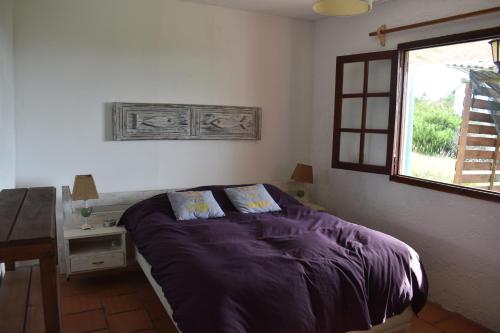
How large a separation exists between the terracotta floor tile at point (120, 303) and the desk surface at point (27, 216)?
100cm

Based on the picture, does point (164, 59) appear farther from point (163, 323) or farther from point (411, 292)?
point (411, 292)

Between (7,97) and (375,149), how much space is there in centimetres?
294

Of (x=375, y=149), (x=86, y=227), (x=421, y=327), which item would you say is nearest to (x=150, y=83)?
(x=86, y=227)

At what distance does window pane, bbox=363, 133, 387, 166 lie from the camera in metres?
3.52

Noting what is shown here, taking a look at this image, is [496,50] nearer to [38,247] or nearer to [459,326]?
[459,326]

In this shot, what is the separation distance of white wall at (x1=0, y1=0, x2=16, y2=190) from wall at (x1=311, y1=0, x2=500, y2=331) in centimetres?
278

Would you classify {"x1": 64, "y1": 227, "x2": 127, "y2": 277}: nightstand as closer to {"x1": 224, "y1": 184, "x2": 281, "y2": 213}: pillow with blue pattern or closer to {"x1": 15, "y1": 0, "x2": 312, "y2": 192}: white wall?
{"x1": 15, "y1": 0, "x2": 312, "y2": 192}: white wall

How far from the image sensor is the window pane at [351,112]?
147 inches

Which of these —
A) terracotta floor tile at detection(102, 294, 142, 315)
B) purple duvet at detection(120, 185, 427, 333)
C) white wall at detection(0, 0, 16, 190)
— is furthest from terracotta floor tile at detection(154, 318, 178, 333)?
white wall at detection(0, 0, 16, 190)

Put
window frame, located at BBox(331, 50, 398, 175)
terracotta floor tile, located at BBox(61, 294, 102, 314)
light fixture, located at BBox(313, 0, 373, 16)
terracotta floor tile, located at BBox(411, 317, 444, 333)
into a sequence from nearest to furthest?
light fixture, located at BBox(313, 0, 373, 16) < terracotta floor tile, located at BBox(411, 317, 444, 333) < terracotta floor tile, located at BBox(61, 294, 102, 314) < window frame, located at BBox(331, 50, 398, 175)

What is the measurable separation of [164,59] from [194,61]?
0.28 m

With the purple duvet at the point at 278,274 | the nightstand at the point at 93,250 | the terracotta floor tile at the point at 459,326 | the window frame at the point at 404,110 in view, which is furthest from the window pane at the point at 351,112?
the nightstand at the point at 93,250

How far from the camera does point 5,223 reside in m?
1.57

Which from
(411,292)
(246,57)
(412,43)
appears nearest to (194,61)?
(246,57)
